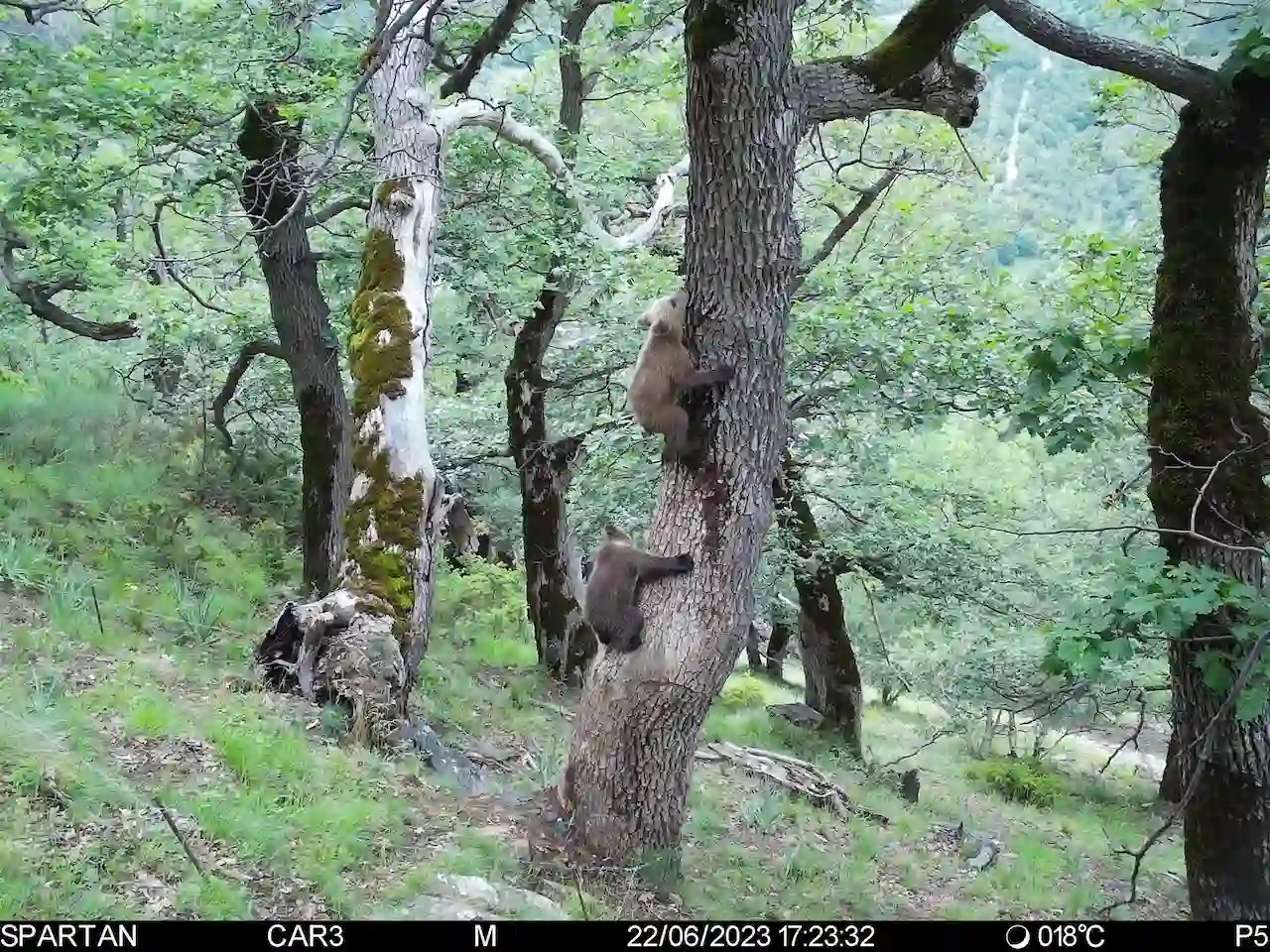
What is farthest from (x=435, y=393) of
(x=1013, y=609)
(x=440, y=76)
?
(x=1013, y=609)

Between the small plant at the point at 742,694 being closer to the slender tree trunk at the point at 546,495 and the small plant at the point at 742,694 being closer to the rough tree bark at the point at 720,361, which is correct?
the slender tree trunk at the point at 546,495

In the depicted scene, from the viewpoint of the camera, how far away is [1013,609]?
11898 millimetres

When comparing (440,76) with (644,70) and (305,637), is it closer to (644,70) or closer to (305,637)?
(644,70)

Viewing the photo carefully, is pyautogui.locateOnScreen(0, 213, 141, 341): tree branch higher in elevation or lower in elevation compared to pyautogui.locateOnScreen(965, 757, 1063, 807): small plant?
higher

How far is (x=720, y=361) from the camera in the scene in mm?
5223

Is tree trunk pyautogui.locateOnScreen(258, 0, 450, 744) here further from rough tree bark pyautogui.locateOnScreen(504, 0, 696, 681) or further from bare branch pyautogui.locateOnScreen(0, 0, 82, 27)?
rough tree bark pyautogui.locateOnScreen(504, 0, 696, 681)

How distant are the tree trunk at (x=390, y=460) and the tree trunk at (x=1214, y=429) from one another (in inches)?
184

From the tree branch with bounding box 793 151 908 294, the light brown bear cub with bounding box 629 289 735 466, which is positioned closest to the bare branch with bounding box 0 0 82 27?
the light brown bear cub with bounding box 629 289 735 466

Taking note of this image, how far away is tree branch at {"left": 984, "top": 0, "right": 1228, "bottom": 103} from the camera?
527cm

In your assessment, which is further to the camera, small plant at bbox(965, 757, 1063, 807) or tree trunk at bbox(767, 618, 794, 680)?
tree trunk at bbox(767, 618, 794, 680)

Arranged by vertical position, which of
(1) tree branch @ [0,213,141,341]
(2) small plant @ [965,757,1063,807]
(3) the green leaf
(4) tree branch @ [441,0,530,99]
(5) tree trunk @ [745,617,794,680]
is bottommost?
(2) small plant @ [965,757,1063,807]

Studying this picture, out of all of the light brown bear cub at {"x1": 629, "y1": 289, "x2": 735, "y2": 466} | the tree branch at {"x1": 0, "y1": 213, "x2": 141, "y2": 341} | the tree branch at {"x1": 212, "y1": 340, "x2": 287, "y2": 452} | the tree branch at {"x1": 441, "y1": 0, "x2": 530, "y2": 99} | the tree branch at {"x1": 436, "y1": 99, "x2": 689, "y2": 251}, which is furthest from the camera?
the tree branch at {"x1": 212, "y1": 340, "x2": 287, "y2": 452}
